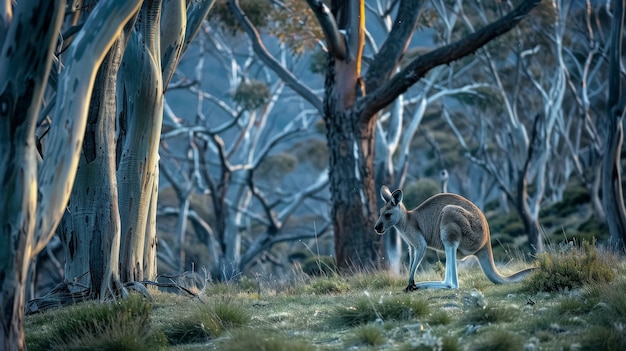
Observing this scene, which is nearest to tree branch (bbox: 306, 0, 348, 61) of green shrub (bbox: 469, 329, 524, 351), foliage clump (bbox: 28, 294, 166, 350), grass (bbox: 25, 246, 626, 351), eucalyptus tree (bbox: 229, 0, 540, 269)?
eucalyptus tree (bbox: 229, 0, 540, 269)

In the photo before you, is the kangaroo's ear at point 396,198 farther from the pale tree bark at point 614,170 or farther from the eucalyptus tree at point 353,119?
the pale tree bark at point 614,170

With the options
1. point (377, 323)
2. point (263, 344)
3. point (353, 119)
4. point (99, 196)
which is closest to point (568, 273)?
point (377, 323)

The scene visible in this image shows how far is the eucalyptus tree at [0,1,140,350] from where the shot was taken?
15.5 ft

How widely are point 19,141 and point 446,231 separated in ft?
13.9

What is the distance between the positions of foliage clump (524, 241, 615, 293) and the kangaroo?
69 cm

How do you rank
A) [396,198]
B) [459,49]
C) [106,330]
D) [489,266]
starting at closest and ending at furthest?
1. [106,330]
2. [489,266]
3. [396,198]
4. [459,49]

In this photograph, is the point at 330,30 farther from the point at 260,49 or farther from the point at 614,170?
the point at 614,170

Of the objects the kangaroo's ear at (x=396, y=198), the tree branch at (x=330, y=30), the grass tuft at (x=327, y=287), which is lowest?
the grass tuft at (x=327, y=287)

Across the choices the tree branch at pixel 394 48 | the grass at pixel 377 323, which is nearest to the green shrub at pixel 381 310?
the grass at pixel 377 323

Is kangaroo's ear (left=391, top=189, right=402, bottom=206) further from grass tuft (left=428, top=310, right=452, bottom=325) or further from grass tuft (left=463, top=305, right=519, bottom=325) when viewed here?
grass tuft (left=463, top=305, right=519, bottom=325)

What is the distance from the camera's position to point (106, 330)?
225 inches

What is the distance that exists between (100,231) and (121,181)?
2.69 feet

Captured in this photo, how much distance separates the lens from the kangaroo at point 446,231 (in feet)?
25.7

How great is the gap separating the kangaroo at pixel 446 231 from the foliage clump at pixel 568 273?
685 millimetres
